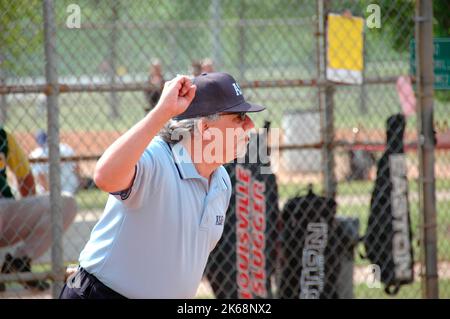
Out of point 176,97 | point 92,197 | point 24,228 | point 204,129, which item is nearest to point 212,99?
point 204,129

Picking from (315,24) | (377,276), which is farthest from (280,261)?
(315,24)

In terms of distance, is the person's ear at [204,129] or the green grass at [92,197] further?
the green grass at [92,197]

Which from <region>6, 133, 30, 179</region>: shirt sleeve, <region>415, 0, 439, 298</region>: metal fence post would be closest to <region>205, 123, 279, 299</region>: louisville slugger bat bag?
<region>415, 0, 439, 298</region>: metal fence post

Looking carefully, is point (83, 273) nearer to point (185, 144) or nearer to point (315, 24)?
point (185, 144)

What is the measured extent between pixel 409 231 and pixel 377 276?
40 cm

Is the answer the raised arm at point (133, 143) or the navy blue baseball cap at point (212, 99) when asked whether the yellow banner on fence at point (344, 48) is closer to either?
the navy blue baseball cap at point (212, 99)

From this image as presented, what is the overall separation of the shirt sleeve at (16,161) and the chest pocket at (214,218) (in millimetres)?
2634

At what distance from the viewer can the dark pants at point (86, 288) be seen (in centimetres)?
304

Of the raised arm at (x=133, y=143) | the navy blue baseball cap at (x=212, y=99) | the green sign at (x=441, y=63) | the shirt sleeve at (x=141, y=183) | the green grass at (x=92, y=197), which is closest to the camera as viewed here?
the raised arm at (x=133, y=143)

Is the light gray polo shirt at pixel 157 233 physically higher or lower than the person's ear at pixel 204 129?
lower

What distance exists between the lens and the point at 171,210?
2996 millimetres

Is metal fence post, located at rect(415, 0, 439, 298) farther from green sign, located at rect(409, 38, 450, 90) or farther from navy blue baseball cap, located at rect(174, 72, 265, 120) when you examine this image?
navy blue baseball cap, located at rect(174, 72, 265, 120)

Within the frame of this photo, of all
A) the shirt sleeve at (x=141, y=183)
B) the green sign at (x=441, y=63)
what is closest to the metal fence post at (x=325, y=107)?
the green sign at (x=441, y=63)

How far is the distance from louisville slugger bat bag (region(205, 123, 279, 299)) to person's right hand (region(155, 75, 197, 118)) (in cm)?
280
